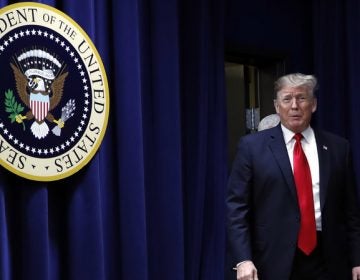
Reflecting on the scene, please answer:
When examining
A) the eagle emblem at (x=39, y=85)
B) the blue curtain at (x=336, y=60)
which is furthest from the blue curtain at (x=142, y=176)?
the blue curtain at (x=336, y=60)

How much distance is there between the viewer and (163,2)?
237cm

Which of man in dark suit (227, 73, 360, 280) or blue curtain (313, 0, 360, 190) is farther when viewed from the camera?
blue curtain (313, 0, 360, 190)

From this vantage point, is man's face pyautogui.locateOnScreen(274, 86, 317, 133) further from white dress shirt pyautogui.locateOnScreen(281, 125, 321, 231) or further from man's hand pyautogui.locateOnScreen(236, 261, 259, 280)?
man's hand pyautogui.locateOnScreen(236, 261, 259, 280)

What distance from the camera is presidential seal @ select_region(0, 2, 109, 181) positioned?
1.80m

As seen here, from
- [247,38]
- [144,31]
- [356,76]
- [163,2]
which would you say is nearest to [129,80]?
[144,31]

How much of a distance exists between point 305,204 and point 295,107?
1.14 ft

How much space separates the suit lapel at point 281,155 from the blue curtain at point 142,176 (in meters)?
0.50

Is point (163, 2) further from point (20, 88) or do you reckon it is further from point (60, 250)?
point (60, 250)

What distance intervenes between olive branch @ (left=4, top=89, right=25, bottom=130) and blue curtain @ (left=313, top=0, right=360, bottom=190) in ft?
6.48

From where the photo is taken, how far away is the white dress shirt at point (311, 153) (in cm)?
190

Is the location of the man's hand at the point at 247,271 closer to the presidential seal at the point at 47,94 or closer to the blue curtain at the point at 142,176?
the blue curtain at the point at 142,176

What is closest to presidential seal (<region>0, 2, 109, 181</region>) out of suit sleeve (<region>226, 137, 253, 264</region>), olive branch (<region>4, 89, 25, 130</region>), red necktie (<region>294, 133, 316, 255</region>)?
olive branch (<region>4, 89, 25, 130</region>)

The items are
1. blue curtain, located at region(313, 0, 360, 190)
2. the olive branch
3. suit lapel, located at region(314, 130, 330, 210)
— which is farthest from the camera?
blue curtain, located at region(313, 0, 360, 190)

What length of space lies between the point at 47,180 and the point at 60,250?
276 millimetres
